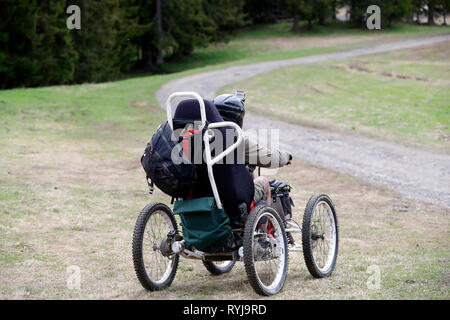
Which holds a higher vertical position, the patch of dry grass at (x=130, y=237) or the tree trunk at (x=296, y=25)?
the tree trunk at (x=296, y=25)

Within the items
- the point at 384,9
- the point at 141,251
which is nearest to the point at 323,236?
the point at 141,251

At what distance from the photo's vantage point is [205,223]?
5.75 metres

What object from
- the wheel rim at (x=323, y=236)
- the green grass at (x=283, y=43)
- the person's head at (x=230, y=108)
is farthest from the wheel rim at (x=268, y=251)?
the green grass at (x=283, y=43)

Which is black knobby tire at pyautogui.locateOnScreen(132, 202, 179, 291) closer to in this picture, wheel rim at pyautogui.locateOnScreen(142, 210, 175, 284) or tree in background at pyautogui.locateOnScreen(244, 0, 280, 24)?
wheel rim at pyautogui.locateOnScreen(142, 210, 175, 284)

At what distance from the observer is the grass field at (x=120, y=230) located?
6117 millimetres

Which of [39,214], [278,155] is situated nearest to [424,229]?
[278,155]

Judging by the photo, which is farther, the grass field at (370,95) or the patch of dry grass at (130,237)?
the grass field at (370,95)

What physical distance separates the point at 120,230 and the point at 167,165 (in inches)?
141

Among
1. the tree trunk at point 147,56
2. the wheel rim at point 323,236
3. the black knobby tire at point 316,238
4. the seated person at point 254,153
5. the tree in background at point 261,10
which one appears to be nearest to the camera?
the seated person at point 254,153

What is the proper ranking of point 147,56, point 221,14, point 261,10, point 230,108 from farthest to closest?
1. point 261,10
2. point 147,56
3. point 221,14
4. point 230,108

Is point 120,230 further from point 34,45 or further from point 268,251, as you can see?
point 34,45

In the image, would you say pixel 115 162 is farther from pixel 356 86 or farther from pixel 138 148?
pixel 356 86

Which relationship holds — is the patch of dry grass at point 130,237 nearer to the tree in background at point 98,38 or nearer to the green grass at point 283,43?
the tree in background at point 98,38

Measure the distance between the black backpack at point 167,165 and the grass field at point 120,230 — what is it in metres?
1.05
